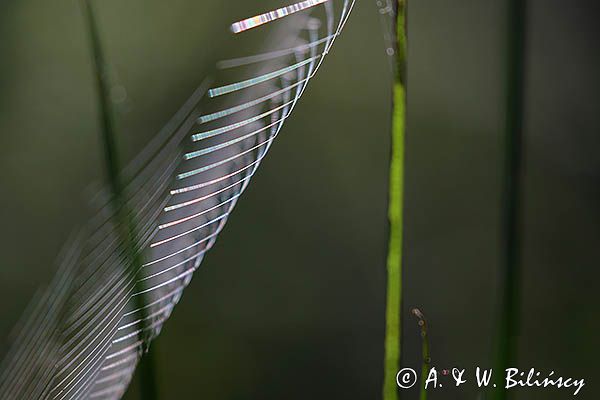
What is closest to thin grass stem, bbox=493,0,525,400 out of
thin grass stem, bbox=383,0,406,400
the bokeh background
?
thin grass stem, bbox=383,0,406,400

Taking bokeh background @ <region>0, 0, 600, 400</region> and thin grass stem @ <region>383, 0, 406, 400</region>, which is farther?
bokeh background @ <region>0, 0, 600, 400</region>

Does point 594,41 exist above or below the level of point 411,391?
above

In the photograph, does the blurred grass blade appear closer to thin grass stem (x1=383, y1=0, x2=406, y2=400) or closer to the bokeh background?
thin grass stem (x1=383, y1=0, x2=406, y2=400)

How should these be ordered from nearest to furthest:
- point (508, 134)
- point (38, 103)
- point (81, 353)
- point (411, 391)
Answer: point (508, 134)
point (81, 353)
point (411, 391)
point (38, 103)

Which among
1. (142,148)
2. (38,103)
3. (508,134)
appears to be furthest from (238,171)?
(38,103)

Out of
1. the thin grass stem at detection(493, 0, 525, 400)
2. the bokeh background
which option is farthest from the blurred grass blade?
the bokeh background

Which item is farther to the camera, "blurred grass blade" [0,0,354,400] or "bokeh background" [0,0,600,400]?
"bokeh background" [0,0,600,400]

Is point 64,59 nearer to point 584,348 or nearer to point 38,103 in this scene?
point 38,103

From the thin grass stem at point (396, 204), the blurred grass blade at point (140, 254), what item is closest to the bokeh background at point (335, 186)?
the blurred grass blade at point (140, 254)

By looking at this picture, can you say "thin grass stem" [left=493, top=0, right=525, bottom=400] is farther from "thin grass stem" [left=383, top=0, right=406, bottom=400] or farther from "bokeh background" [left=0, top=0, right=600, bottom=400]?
"bokeh background" [left=0, top=0, right=600, bottom=400]
